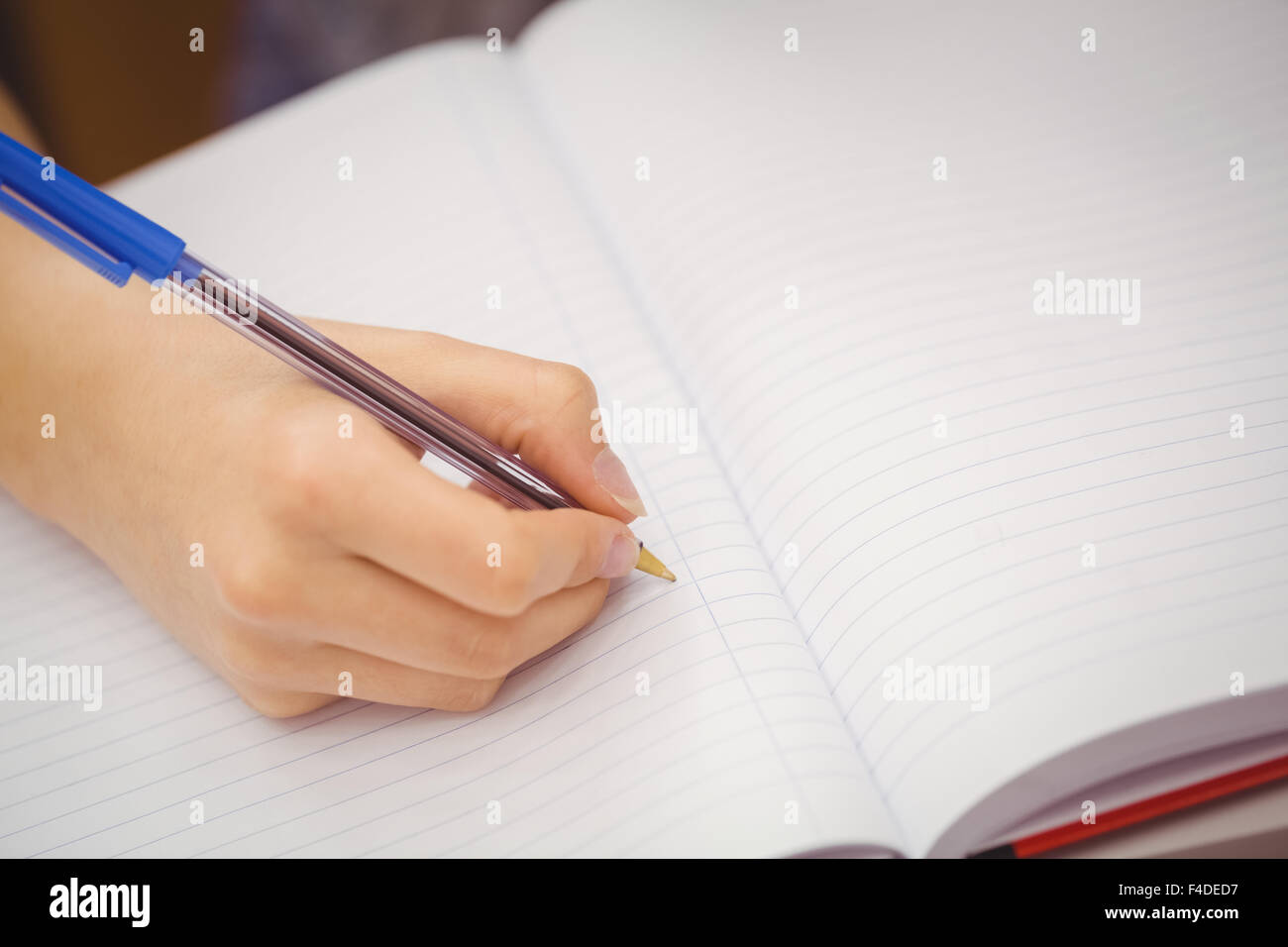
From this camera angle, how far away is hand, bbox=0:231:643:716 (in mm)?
413

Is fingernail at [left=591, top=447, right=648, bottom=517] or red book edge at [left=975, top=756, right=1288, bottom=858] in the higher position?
fingernail at [left=591, top=447, right=648, bottom=517]

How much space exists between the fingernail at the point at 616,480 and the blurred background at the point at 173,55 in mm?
964

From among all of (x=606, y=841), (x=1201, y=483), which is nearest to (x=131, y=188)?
(x=606, y=841)

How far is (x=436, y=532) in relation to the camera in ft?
1.33

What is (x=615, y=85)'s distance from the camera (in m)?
0.77

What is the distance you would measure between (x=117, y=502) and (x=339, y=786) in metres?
0.22

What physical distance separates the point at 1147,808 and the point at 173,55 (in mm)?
1501

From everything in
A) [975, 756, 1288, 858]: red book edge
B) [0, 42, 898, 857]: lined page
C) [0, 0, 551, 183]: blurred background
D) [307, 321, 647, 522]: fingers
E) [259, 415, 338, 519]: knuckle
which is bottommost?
[975, 756, 1288, 858]: red book edge

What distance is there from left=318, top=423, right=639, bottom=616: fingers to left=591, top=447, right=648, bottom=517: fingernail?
2.8 inches

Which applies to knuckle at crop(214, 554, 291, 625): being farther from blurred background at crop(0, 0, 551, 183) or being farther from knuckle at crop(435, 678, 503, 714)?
blurred background at crop(0, 0, 551, 183)

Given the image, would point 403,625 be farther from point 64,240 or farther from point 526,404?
point 64,240

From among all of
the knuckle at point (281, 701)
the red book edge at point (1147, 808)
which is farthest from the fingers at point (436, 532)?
the red book edge at point (1147, 808)

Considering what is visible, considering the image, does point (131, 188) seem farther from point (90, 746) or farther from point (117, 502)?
point (90, 746)

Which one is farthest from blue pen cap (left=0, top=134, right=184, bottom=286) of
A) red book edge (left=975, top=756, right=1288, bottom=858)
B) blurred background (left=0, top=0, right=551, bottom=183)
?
blurred background (left=0, top=0, right=551, bottom=183)
